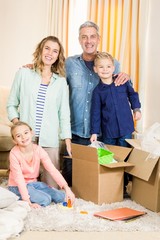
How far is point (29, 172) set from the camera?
232cm

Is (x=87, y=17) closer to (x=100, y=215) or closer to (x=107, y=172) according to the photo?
(x=107, y=172)

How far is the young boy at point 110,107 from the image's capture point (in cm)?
256

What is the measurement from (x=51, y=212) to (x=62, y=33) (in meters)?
2.95

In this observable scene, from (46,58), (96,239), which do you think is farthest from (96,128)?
(96,239)

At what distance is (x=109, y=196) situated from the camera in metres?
2.28

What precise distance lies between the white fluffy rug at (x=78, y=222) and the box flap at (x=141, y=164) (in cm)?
23

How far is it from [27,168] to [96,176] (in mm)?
446

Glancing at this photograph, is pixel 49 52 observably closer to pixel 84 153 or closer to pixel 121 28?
pixel 84 153

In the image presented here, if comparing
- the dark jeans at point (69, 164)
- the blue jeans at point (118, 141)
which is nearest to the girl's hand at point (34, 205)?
the dark jeans at point (69, 164)

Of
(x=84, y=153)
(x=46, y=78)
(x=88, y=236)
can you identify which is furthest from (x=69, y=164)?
(x=88, y=236)

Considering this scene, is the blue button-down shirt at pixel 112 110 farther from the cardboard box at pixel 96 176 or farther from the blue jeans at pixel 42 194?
the blue jeans at pixel 42 194

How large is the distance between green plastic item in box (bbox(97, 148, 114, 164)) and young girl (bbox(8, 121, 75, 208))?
0.89 feet

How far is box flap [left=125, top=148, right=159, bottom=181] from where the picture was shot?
2.15 meters

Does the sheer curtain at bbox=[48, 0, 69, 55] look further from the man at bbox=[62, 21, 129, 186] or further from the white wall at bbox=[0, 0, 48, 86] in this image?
the man at bbox=[62, 21, 129, 186]
